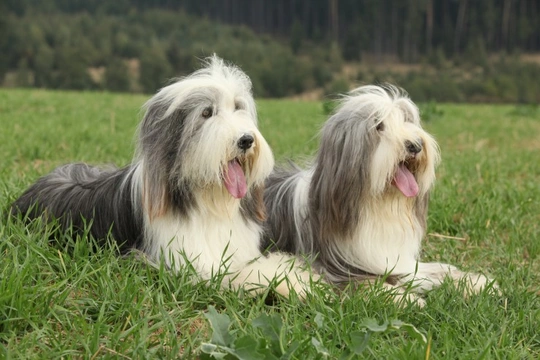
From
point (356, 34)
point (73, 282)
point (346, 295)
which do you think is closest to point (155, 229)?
point (73, 282)

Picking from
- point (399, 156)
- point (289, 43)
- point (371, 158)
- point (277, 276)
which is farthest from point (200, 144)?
point (289, 43)

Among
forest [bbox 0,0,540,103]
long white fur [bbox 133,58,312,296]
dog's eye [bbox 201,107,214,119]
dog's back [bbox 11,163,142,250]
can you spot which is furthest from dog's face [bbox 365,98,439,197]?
forest [bbox 0,0,540,103]

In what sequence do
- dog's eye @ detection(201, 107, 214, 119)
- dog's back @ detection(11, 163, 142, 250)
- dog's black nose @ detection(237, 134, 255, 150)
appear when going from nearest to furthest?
dog's black nose @ detection(237, 134, 255, 150) → dog's eye @ detection(201, 107, 214, 119) → dog's back @ detection(11, 163, 142, 250)

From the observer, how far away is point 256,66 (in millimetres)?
42469

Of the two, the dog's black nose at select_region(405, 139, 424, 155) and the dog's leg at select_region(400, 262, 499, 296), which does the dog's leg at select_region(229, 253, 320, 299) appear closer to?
the dog's leg at select_region(400, 262, 499, 296)

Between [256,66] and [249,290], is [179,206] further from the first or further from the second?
[256,66]

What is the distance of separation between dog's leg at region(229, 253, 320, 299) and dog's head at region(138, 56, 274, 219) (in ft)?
1.32

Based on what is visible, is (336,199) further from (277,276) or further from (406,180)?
(277,276)

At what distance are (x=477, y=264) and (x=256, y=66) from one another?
127 ft

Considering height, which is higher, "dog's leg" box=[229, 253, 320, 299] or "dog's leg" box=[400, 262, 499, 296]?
"dog's leg" box=[229, 253, 320, 299]

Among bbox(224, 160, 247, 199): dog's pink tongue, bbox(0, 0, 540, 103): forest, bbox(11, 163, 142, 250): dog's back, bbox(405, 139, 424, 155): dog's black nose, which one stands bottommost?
bbox(0, 0, 540, 103): forest

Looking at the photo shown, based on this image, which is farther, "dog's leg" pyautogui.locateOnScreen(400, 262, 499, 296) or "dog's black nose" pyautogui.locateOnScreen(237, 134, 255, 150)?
"dog's leg" pyautogui.locateOnScreen(400, 262, 499, 296)

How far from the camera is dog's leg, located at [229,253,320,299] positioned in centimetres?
363

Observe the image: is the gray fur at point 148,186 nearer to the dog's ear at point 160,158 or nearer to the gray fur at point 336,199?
the dog's ear at point 160,158
